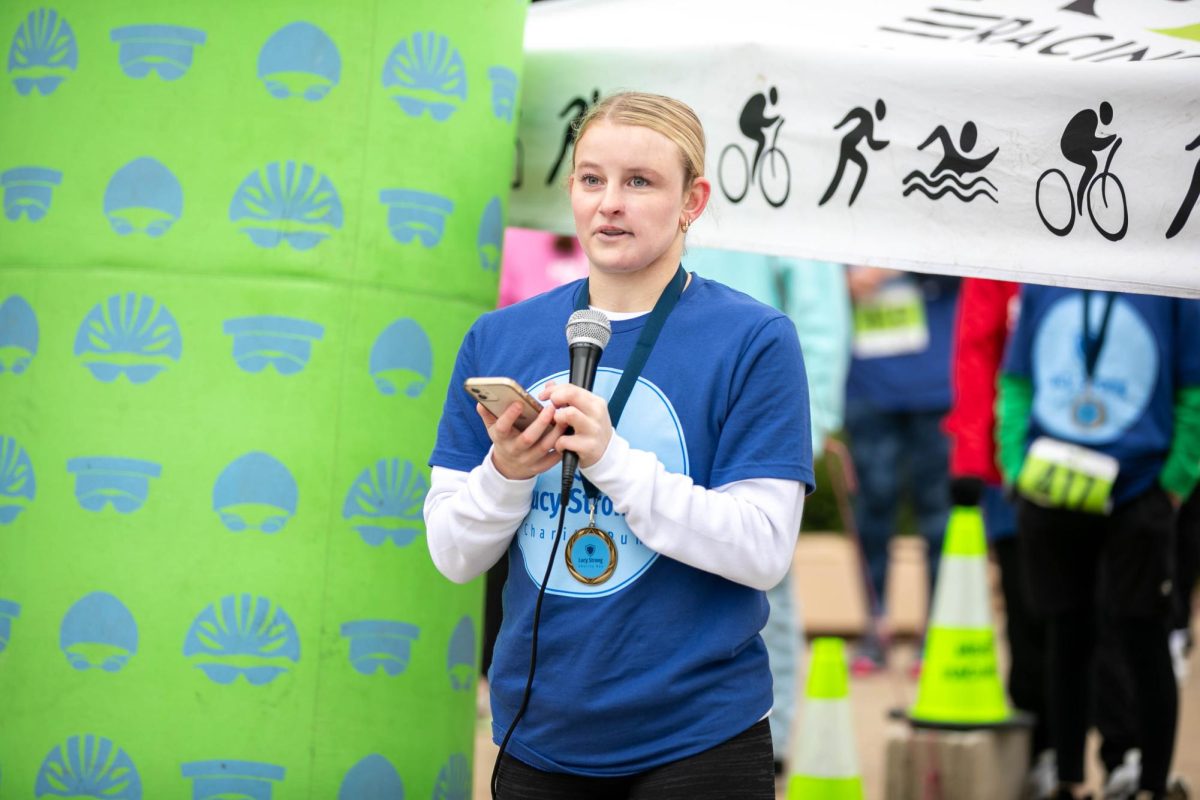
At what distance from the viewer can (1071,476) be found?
5637 mm

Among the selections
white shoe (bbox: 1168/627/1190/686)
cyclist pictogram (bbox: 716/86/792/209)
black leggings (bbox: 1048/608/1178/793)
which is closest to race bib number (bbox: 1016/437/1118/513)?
black leggings (bbox: 1048/608/1178/793)

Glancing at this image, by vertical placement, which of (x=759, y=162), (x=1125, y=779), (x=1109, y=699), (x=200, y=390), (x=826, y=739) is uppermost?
(x=759, y=162)

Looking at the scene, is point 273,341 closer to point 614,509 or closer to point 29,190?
point 29,190

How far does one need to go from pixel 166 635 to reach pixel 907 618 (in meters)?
7.67

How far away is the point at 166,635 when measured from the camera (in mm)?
3730

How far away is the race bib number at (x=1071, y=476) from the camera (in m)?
5.61

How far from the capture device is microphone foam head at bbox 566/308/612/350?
287 cm

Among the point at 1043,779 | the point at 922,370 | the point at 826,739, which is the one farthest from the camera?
the point at 922,370

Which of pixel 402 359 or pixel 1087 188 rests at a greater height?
pixel 1087 188

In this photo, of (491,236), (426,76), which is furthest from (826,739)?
(426,76)

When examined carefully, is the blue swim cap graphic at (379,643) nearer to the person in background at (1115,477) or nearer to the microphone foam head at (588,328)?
the microphone foam head at (588,328)

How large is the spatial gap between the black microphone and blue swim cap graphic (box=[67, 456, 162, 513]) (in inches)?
49.3

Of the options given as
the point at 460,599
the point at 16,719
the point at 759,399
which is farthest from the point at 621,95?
the point at 16,719

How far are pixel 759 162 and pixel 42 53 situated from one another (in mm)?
1703
